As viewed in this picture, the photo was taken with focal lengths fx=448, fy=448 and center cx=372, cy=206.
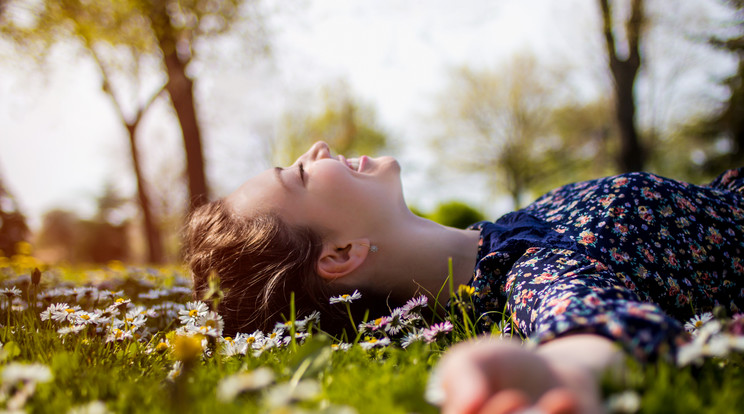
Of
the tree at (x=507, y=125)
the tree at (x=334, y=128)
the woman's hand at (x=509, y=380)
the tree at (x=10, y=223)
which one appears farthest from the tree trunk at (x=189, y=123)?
the tree at (x=507, y=125)

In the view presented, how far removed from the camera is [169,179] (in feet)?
90.7

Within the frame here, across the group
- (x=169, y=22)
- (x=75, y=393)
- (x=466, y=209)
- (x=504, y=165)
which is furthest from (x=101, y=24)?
(x=504, y=165)

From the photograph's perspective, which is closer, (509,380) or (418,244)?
(509,380)

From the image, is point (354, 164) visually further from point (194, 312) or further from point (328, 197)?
point (194, 312)

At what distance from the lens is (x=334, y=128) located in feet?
78.5

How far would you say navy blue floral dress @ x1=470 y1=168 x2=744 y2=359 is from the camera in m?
1.62

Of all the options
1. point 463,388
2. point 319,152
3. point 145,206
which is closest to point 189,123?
point 145,206

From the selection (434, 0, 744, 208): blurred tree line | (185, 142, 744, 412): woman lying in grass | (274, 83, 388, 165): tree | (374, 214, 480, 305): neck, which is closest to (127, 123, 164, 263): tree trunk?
(274, 83, 388, 165): tree

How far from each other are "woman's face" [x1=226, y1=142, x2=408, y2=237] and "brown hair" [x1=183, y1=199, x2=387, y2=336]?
0.08 m

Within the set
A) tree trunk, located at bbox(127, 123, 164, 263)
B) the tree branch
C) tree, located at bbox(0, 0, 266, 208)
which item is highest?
tree, located at bbox(0, 0, 266, 208)

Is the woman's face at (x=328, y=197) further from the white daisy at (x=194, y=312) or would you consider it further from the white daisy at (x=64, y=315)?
the white daisy at (x=64, y=315)

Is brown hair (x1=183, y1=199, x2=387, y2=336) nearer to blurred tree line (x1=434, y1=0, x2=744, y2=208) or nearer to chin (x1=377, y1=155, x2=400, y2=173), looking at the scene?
chin (x1=377, y1=155, x2=400, y2=173)

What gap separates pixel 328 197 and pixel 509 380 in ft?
5.27

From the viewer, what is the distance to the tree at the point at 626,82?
29.5 feet
